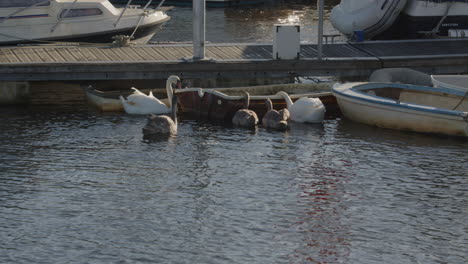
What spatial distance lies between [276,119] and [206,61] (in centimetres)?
462

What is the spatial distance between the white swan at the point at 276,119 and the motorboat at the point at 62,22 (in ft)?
26.7

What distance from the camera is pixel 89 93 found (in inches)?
1259

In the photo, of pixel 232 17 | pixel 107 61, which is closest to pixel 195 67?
pixel 107 61

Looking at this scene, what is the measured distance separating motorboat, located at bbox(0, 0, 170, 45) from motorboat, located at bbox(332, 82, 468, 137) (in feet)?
32.2

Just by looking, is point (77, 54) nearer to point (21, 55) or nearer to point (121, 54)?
point (121, 54)

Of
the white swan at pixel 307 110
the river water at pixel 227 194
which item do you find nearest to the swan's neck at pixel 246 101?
the river water at pixel 227 194

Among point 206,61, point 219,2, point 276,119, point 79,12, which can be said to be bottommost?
point 276,119

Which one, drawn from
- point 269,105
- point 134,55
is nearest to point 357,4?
point 269,105

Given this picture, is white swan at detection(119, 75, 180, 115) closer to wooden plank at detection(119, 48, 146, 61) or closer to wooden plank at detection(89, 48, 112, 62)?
wooden plank at detection(119, 48, 146, 61)

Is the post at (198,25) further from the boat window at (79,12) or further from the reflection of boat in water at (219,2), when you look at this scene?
the reflection of boat in water at (219,2)

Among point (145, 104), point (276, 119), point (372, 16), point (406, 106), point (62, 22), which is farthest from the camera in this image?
point (372, 16)

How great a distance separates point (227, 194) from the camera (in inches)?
883

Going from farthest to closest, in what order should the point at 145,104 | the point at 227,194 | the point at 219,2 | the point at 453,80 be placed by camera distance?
1. the point at 219,2
2. the point at 453,80
3. the point at 145,104
4. the point at 227,194

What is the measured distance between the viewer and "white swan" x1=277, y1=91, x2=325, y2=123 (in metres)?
29.8
